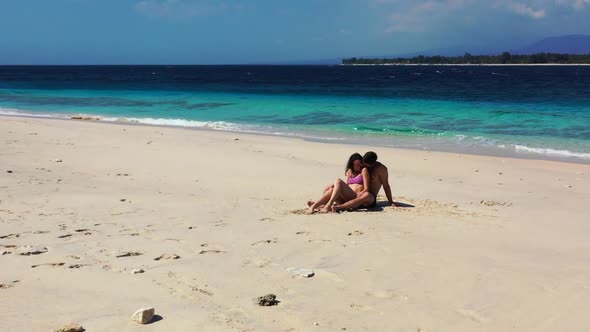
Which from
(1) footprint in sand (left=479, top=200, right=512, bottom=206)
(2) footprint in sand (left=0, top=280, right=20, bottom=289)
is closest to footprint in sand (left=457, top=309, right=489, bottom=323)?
(2) footprint in sand (left=0, top=280, right=20, bottom=289)

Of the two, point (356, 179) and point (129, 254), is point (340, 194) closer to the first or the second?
point (356, 179)

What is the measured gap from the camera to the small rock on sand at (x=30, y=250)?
16.2 feet

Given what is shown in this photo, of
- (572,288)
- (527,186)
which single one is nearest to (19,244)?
(572,288)

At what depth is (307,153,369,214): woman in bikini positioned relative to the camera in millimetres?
7438

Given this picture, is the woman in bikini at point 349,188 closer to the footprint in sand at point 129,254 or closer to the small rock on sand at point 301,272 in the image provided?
the small rock on sand at point 301,272

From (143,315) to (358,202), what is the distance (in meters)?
4.40

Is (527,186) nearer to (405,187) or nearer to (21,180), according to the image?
(405,187)

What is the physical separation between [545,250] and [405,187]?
399 cm

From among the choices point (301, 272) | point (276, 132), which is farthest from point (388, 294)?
point (276, 132)

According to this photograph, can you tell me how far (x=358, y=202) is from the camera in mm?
7523

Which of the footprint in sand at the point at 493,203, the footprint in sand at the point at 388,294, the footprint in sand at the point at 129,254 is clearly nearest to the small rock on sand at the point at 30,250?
the footprint in sand at the point at 129,254

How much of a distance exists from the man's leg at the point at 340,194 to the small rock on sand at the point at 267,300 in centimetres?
336

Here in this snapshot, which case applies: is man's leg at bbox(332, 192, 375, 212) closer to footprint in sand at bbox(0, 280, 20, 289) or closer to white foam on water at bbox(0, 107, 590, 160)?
footprint in sand at bbox(0, 280, 20, 289)

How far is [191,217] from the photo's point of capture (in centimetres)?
673
